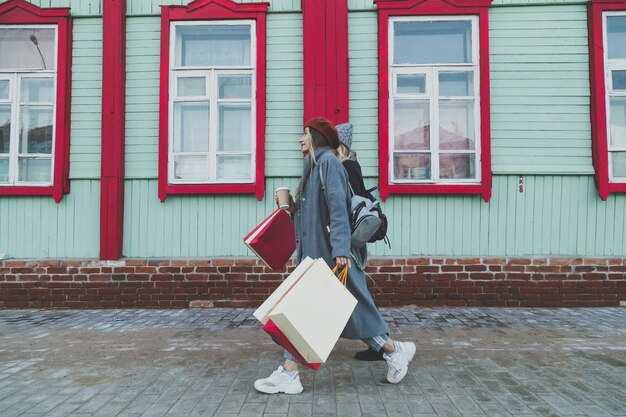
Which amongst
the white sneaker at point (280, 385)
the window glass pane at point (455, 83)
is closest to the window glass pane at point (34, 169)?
the white sneaker at point (280, 385)

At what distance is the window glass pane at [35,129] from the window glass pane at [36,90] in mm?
118

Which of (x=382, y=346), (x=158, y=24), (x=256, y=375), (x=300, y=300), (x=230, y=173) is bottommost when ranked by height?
(x=256, y=375)

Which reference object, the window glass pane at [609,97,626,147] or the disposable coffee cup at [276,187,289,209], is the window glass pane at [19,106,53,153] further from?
the window glass pane at [609,97,626,147]

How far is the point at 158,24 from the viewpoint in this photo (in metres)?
7.25

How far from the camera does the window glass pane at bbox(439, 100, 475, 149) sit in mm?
7125

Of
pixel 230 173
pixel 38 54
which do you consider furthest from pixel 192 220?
pixel 38 54

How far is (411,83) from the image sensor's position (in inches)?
284

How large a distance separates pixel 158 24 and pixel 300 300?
561 cm

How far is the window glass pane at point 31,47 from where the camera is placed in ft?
24.1

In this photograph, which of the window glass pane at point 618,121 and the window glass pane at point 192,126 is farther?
the window glass pane at point 192,126

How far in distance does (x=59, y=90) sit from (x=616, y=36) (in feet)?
25.2

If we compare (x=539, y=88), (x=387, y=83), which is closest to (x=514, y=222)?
(x=539, y=88)

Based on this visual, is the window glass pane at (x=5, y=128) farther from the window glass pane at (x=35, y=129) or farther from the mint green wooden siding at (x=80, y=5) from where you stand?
the mint green wooden siding at (x=80, y=5)

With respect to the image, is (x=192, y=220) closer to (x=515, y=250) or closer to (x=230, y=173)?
(x=230, y=173)
